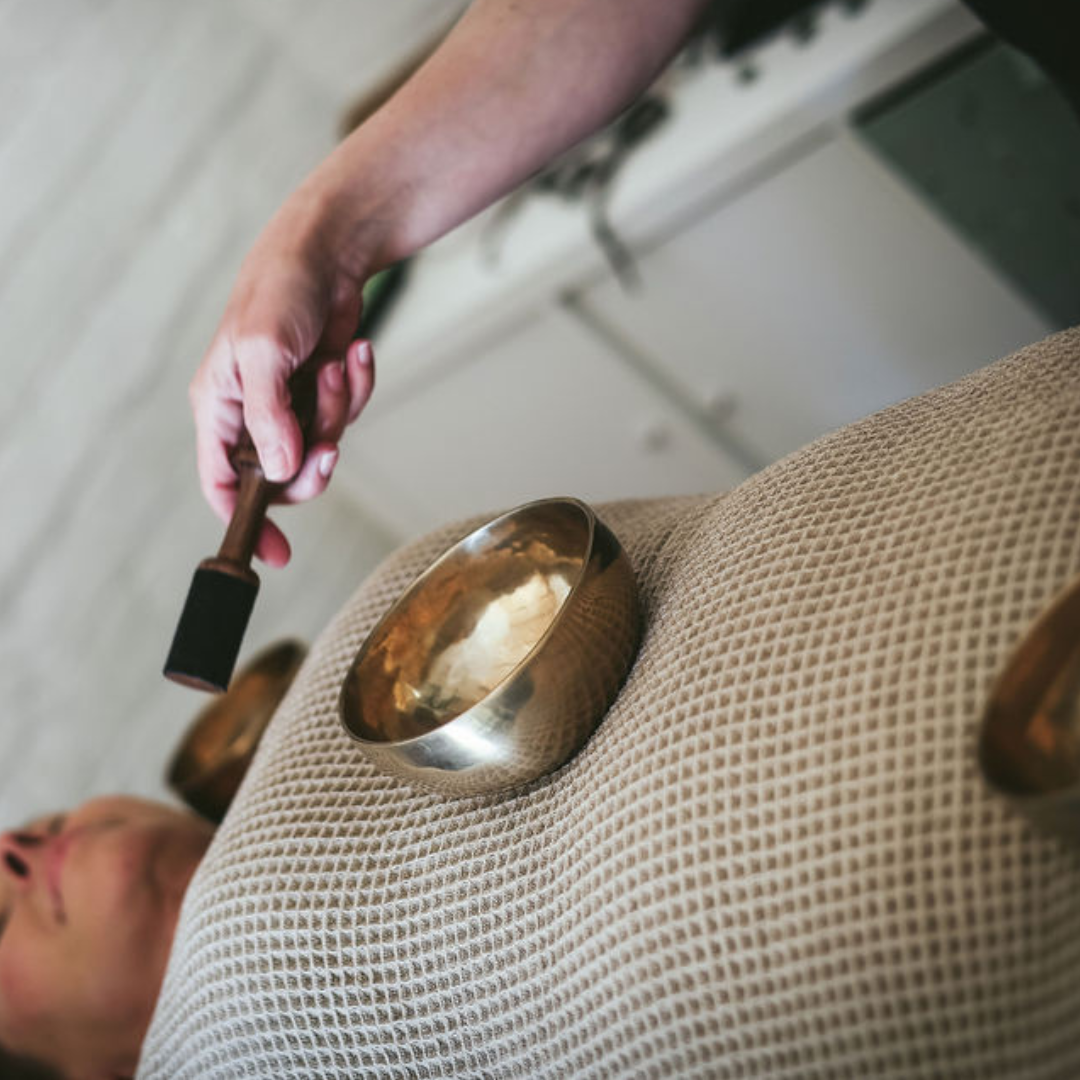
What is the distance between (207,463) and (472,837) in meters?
0.38

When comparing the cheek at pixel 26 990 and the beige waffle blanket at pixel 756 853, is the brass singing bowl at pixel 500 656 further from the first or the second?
the cheek at pixel 26 990

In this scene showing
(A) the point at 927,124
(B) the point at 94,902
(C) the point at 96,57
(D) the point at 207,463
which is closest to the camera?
(D) the point at 207,463

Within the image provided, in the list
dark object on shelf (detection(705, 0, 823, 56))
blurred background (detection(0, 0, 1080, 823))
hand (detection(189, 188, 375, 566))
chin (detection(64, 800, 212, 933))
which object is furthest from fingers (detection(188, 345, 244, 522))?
dark object on shelf (detection(705, 0, 823, 56))

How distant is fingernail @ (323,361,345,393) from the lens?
2.58ft

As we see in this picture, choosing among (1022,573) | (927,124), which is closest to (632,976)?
(1022,573)

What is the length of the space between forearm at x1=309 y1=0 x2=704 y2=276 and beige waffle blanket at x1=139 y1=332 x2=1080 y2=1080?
35cm

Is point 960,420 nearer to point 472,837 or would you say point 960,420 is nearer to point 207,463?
point 472,837

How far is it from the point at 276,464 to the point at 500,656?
0.21 m

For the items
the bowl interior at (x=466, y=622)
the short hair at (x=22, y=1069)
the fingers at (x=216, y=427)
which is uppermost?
the fingers at (x=216, y=427)

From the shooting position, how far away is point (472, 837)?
56cm

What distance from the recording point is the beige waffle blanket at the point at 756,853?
15.6 inches

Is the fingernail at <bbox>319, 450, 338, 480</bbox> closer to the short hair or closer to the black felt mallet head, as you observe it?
the black felt mallet head

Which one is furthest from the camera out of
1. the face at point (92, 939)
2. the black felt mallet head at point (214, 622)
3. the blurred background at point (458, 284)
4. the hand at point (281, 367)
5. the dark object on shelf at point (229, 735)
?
the blurred background at point (458, 284)

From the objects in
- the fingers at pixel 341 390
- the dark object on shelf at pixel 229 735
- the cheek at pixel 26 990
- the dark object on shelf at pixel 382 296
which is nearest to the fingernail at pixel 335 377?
the fingers at pixel 341 390
